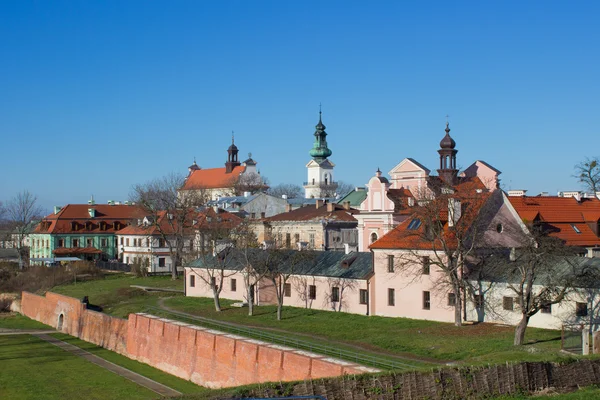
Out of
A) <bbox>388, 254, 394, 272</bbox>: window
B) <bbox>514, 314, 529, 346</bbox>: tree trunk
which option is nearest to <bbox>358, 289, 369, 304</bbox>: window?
<bbox>388, 254, 394, 272</bbox>: window

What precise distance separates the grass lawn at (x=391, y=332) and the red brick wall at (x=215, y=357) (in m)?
4.81

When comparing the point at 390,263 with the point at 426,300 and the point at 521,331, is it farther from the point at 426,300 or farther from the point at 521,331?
the point at 521,331

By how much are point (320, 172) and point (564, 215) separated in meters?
79.3

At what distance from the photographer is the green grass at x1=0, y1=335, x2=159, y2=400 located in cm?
3222

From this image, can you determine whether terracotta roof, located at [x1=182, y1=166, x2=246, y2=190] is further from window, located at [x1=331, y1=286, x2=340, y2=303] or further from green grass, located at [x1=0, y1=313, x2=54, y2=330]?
window, located at [x1=331, y1=286, x2=340, y2=303]

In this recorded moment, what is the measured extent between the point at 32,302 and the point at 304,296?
2322cm

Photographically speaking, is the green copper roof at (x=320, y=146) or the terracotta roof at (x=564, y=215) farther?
the green copper roof at (x=320, y=146)

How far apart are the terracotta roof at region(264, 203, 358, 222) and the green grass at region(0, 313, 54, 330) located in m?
23.1

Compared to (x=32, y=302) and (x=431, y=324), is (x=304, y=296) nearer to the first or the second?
(x=431, y=324)

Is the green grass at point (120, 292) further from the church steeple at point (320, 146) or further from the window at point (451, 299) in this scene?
the church steeple at point (320, 146)

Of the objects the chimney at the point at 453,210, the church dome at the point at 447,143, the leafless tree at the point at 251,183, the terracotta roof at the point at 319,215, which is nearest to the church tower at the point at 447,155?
the church dome at the point at 447,143

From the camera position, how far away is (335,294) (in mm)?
44625

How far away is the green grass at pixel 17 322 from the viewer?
5316 cm

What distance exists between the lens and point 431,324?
37.8 m
